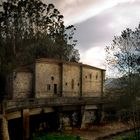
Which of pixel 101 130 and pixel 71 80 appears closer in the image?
pixel 101 130

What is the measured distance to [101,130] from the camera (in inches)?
Answer: 2040

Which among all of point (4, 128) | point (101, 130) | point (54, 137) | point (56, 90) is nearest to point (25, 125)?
point (54, 137)

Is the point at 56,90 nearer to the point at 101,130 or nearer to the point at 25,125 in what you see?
the point at 101,130

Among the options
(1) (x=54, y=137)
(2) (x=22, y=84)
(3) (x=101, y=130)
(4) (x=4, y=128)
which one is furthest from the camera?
(2) (x=22, y=84)

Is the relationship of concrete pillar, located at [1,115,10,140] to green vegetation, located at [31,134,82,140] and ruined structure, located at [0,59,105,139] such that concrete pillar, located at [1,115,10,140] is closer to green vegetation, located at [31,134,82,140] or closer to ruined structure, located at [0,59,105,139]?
ruined structure, located at [0,59,105,139]

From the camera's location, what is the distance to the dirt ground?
47969mm

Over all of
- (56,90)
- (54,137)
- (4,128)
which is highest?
(56,90)

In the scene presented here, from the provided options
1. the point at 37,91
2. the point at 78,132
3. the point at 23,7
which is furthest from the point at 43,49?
the point at 78,132

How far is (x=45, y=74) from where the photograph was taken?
5969 centimetres

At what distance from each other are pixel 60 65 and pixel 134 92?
22948 mm

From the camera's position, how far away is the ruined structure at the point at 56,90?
44.4 metres

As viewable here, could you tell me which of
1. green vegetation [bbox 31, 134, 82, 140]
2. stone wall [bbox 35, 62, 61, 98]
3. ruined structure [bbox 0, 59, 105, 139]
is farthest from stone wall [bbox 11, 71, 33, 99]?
green vegetation [bbox 31, 134, 82, 140]

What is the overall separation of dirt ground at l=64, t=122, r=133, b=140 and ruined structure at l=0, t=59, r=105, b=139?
6.01 ft

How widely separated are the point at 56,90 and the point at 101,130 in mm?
12873
